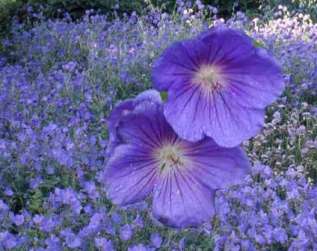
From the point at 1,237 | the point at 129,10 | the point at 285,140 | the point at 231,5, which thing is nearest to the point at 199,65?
the point at 1,237

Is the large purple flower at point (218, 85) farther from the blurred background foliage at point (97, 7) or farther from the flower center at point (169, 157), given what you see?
the blurred background foliage at point (97, 7)

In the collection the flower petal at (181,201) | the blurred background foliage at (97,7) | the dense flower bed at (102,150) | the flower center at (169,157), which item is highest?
the flower center at (169,157)

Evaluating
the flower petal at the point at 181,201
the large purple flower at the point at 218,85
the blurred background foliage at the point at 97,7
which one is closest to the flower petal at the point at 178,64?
the large purple flower at the point at 218,85

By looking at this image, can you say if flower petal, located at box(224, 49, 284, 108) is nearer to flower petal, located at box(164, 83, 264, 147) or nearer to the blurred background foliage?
flower petal, located at box(164, 83, 264, 147)

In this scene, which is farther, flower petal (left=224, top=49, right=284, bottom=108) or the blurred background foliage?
the blurred background foliage

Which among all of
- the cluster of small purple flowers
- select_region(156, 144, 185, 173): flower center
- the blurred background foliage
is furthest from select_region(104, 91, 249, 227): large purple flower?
the blurred background foliage
